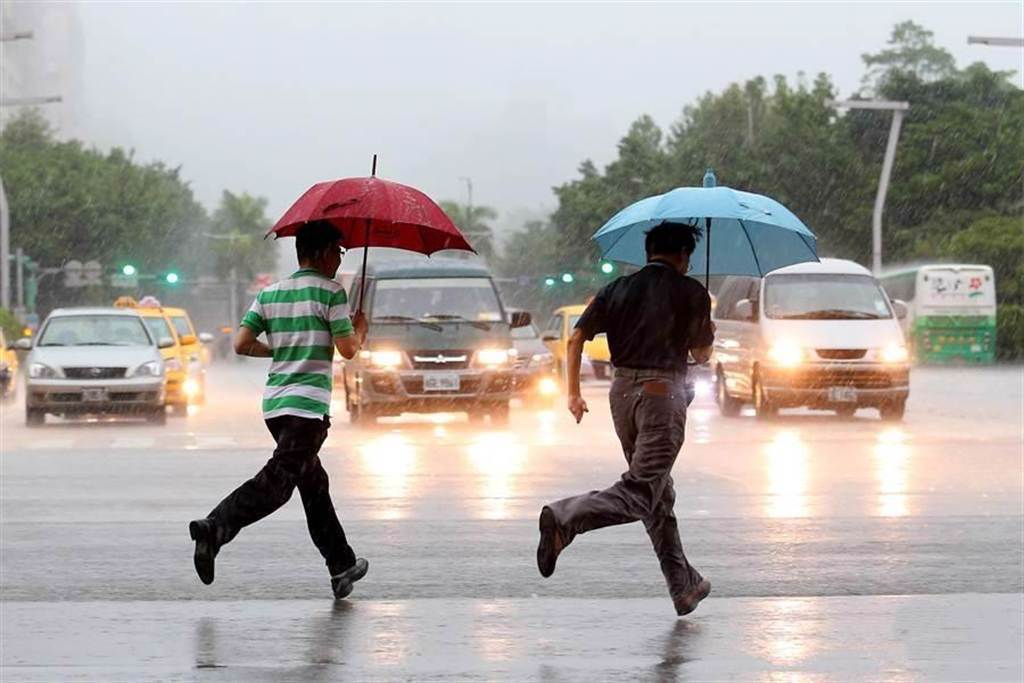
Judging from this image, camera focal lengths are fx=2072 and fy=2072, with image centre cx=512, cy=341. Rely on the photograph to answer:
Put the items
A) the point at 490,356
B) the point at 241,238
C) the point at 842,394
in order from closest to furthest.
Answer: the point at 490,356, the point at 842,394, the point at 241,238

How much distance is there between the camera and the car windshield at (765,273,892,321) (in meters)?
26.4

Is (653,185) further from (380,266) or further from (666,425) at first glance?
(666,425)

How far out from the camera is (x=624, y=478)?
862 cm

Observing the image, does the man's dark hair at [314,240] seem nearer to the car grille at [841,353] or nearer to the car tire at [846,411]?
the car grille at [841,353]

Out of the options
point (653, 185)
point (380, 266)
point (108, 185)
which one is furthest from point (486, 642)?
point (108, 185)

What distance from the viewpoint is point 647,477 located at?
856 centimetres

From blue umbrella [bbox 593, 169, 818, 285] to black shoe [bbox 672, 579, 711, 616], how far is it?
5.43 feet

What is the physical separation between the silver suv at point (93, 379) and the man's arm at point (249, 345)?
16.4 metres

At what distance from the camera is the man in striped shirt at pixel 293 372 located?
8883 mm

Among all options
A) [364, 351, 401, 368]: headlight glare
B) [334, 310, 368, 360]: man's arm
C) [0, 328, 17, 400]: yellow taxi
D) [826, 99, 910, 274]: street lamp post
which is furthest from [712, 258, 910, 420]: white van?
[826, 99, 910, 274]: street lamp post

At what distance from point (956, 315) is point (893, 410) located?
3203 centimetres

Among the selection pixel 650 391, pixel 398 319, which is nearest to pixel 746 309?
pixel 398 319

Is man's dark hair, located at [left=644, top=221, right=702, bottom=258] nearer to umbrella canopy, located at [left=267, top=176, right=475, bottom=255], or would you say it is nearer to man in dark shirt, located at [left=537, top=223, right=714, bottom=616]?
man in dark shirt, located at [left=537, top=223, right=714, bottom=616]

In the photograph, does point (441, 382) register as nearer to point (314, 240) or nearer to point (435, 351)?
point (435, 351)
